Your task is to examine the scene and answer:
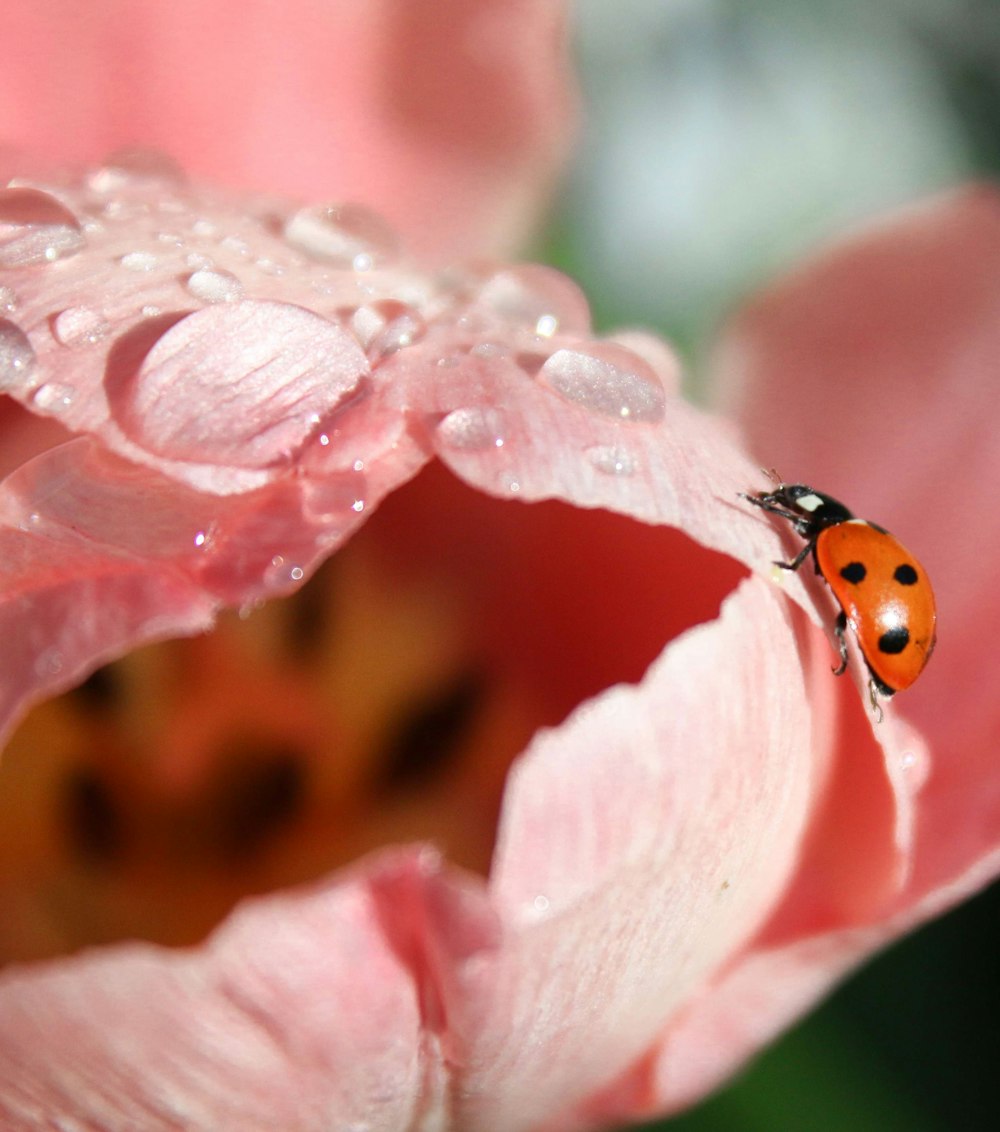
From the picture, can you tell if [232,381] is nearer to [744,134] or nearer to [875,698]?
[875,698]

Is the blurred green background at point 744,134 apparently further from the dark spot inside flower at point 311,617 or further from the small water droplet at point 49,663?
the small water droplet at point 49,663

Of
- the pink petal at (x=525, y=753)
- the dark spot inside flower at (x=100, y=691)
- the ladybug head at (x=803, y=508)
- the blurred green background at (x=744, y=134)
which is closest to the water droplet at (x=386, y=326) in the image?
the pink petal at (x=525, y=753)

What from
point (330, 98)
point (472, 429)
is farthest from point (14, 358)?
point (330, 98)

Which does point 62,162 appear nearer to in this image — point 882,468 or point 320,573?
point 320,573

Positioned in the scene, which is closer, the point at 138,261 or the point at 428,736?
the point at 138,261

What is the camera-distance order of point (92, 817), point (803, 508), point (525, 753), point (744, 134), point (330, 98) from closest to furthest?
point (525, 753), point (803, 508), point (92, 817), point (330, 98), point (744, 134)

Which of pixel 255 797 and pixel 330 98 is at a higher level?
pixel 330 98
